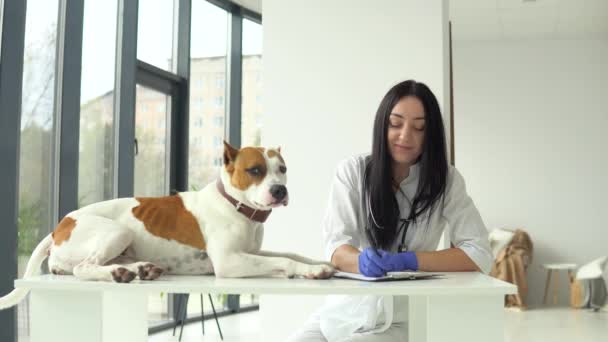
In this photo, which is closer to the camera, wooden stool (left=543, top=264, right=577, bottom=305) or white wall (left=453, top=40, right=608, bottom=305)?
wooden stool (left=543, top=264, right=577, bottom=305)

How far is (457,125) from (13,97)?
19.3 ft

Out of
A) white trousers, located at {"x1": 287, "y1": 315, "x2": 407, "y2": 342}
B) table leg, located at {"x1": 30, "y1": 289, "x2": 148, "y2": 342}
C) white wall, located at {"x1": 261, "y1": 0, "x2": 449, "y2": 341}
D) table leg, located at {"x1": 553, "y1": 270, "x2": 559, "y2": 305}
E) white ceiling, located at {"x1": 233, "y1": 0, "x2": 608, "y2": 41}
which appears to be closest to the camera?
table leg, located at {"x1": 30, "y1": 289, "x2": 148, "y2": 342}

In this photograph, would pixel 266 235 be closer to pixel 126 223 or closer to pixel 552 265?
pixel 126 223

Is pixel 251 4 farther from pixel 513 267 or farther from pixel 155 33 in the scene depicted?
pixel 513 267

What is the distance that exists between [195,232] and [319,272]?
0.29m

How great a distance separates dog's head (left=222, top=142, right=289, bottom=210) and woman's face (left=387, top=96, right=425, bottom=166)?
1.68 ft

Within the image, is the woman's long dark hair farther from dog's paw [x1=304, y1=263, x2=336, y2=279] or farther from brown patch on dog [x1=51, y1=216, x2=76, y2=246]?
brown patch on dog [x1=51, y1=216, x2=76, y2=246]

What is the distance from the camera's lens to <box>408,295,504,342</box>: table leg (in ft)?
4.19

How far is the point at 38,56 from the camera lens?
3859 millimetres

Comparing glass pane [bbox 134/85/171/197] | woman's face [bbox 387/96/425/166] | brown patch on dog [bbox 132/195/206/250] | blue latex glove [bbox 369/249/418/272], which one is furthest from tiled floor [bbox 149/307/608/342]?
brown patch on dog [bbox 132/195/206/250]

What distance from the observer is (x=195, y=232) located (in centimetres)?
150

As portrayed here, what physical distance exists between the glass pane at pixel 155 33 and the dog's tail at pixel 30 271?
3.78m

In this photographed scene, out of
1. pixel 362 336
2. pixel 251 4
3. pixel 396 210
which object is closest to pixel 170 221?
pixel 362 336

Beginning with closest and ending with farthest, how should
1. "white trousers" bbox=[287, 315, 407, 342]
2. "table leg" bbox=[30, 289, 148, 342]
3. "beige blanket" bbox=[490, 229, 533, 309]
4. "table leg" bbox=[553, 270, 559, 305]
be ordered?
1. "table leg" bbox=[30, 289, 148, 342]
2. "white trousers" bbox=[287, 315, 407, 342]
3. "beige blanket" bbox=[490, 229, 533, 309]
4. "table leg" bbox=[553, 270, 559, 305]
